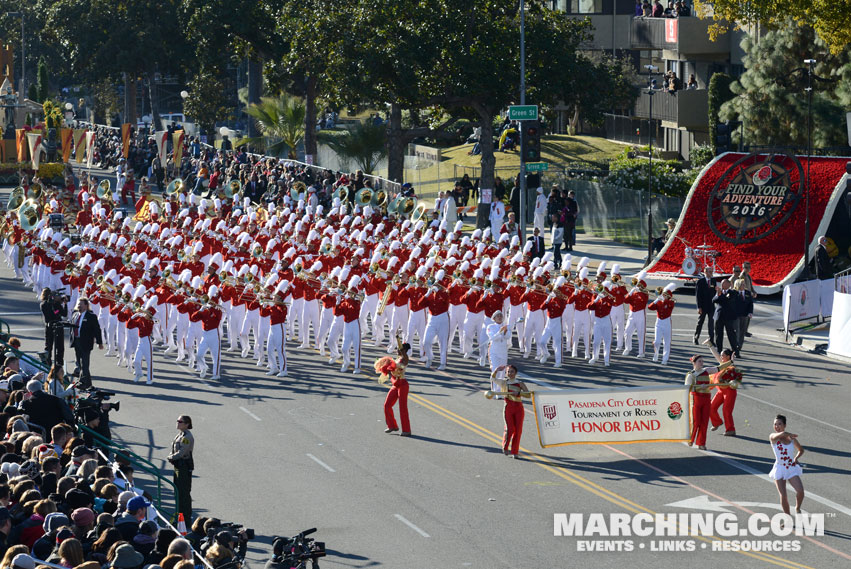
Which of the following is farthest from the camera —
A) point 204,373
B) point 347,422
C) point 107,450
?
point 204,373

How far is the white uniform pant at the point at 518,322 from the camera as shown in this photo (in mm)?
25783

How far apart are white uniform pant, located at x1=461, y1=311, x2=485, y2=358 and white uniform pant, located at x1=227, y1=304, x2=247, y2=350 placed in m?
4.51

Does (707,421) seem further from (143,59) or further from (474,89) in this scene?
(143,59)

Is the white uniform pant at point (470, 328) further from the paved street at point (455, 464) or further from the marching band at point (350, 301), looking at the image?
the paved street at point (455, 464)

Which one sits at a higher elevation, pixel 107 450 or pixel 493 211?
pixel 493 211

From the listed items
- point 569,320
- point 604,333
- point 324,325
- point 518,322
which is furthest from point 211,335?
point 604,333

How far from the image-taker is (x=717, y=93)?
159ft

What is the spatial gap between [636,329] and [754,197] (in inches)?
478

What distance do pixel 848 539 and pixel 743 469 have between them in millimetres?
3002

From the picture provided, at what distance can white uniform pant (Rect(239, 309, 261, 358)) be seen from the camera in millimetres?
25016

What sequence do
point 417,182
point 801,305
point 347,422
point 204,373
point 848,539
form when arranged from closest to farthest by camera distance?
point 848,539 → point 347,422 → point 204,373 → point 801,305 → point 417,182

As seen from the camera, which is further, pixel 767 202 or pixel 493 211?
pixel 493 211

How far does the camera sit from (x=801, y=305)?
28.8m

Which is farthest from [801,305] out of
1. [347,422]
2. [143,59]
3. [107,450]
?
[143,59]
